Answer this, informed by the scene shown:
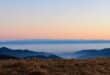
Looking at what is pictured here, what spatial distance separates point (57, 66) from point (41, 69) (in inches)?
59.9

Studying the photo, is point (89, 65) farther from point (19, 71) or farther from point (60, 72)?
point (19, 71)

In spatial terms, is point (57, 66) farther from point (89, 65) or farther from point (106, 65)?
point (106, 65)

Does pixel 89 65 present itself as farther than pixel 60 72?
Yes

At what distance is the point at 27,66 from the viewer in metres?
17.9

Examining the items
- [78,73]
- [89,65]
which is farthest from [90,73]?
[89,65]

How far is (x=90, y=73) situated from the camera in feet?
57.6

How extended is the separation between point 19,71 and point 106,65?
545 cm

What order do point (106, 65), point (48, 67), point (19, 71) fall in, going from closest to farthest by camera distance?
1. point (19, 71)
2. point (48, 67)
3. point (106, 65)

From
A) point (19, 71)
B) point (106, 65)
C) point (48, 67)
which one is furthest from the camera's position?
point (106, 65)

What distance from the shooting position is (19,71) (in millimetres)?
17125

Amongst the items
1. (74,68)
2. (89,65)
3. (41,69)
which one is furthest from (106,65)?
(41,69)

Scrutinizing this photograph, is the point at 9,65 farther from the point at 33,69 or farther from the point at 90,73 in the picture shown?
the point at 90,73

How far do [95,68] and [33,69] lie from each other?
3451 mm

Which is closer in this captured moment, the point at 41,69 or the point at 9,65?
the point at 41,69
